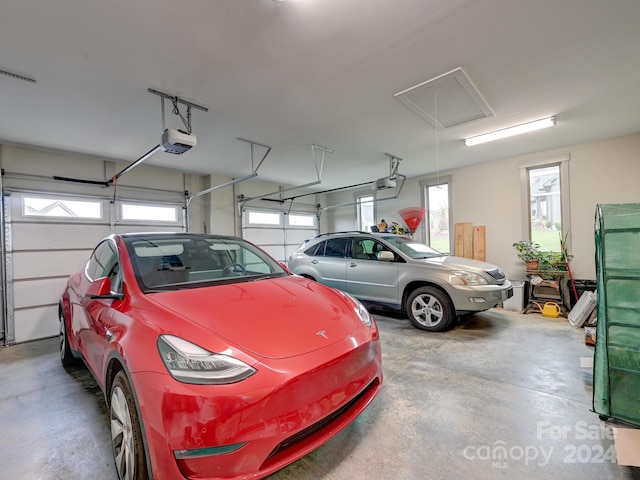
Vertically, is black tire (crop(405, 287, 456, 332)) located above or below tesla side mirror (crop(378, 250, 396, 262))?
below

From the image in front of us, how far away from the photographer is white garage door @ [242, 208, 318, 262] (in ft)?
24.0

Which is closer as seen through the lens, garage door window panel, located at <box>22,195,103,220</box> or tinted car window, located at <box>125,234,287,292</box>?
tinted car window, located at <box>125,234,287,292</box>

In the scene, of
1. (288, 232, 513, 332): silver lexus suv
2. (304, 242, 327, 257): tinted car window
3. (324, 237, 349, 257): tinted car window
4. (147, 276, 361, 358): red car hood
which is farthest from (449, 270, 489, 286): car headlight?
(147, 276, 361, 358): red car hood

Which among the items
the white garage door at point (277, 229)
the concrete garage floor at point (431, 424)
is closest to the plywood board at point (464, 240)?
the concrete garage floor at point (431, 424)

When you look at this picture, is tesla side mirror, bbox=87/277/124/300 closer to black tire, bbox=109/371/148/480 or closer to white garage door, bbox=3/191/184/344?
black tire, bbox=109/371/148/480

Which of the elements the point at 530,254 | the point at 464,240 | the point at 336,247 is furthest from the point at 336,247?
the point at 530,254

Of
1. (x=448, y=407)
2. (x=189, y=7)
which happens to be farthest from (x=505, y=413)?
(x=189, y=7)

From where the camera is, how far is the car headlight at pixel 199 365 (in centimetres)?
115

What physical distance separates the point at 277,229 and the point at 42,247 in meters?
4.78

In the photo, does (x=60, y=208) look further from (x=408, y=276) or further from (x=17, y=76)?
(x=408, y=276)

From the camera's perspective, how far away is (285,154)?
5.25m

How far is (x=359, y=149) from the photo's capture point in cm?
505

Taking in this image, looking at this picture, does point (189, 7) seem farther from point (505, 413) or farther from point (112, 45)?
point (505, 413)

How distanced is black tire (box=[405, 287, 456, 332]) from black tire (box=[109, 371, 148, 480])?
365 centimetres
